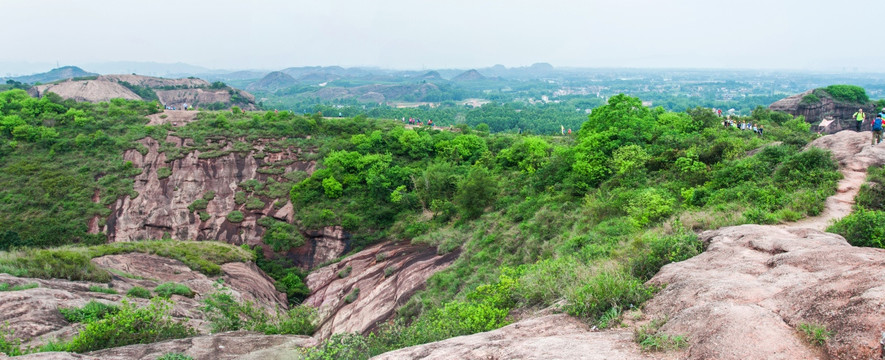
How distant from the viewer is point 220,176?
42.2m

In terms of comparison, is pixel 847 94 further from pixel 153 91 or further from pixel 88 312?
pixel 153 91

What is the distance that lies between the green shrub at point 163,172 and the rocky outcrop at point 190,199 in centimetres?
26

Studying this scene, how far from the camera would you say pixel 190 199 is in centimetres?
4022

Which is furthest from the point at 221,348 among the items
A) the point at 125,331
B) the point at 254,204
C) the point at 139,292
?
the point at 254,204

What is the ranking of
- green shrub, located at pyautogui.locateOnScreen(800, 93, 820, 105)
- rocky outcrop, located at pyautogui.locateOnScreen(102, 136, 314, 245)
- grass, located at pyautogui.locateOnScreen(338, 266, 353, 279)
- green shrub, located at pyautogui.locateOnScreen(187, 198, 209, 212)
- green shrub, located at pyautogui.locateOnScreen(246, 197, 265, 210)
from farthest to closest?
green shrub, located at pyautogui.locateOnScreen(800, 93, 820, 105), green shrub, located at pyautogui.locateOnScreen(187, 198, 209, 212), green shrub, located at pyautogui.locateOnScreen(246, 197, 265, 210), rocky outcrop, located at pyautogui.locateOnScreen(102, 136, 314, 245), grass, located at pyautogui.locateOnScreen(338, 266, 353, 279)

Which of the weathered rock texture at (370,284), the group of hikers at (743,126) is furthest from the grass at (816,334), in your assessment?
the group of hikers at (743,126)

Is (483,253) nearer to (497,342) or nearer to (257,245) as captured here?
(497,342)

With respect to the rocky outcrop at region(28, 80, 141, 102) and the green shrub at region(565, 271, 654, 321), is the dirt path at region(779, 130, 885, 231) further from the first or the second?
the rocky outcrop at region(28, 80, 141, 102)

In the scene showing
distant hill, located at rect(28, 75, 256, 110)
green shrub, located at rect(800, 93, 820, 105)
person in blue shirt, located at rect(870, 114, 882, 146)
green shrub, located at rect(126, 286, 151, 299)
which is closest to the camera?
person in blue shirt, located at rect(870, 114, 882, 146)

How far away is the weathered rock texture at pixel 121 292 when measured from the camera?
13023mm

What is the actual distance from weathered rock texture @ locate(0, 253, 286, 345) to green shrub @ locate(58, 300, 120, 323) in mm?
195

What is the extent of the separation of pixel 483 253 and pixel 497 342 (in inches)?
518

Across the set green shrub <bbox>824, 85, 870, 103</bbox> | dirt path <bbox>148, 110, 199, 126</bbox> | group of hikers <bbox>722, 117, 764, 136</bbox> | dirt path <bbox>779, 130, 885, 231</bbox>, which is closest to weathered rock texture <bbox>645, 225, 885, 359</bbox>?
dirt path <bbox>779, 130, 885, 231</bbox>

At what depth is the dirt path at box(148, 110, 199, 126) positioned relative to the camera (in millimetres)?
49156
